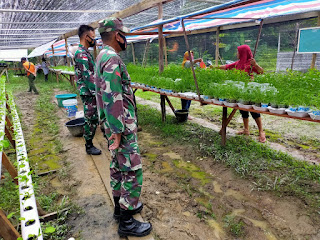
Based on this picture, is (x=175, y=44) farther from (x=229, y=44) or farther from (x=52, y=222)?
(x=52, y=222)

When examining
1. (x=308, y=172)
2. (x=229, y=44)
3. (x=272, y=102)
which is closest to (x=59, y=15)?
(x=229, y=44)

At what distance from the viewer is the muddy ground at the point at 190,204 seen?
81.3 inches

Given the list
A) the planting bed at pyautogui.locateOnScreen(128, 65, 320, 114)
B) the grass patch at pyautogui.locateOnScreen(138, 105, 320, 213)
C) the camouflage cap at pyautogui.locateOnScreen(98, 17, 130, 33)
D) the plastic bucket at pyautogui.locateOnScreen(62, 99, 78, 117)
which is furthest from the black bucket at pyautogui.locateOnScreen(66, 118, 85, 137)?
the camouflage cap at pyautogui.locateOnScreen(98, 17, 130, 33)

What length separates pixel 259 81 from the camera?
3059 mm

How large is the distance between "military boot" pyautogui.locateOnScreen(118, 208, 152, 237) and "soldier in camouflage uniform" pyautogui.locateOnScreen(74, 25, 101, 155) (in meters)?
1.90

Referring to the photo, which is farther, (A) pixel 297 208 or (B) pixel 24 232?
(A) pixel 297 208

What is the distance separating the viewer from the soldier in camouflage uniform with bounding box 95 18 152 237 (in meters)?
1.67

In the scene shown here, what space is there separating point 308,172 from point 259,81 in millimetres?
1360

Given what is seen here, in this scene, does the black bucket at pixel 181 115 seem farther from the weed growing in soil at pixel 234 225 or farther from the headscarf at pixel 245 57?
the weed growing in soil at pixel 234 225

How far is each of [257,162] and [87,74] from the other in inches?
111

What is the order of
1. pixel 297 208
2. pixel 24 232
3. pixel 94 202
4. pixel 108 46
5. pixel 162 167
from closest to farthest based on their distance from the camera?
pixel 24 232 < pixel 108 46 < pixel 297 208 < pixel 94 202 < pixel 162 167

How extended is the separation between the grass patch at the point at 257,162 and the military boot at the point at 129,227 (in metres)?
1.54

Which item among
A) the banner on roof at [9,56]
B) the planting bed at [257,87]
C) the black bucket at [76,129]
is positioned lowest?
the black bucket at [76,129]

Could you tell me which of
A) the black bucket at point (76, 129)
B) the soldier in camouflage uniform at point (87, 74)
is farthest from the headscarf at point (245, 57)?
the black bucket at point (76, 129)
